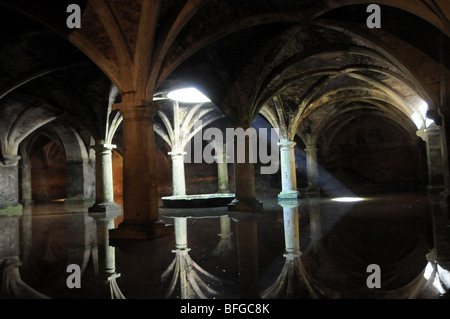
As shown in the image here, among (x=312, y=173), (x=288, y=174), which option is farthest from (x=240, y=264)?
(x=312, y=173)

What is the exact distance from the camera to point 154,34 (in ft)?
18.6

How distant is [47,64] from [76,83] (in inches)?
65.3

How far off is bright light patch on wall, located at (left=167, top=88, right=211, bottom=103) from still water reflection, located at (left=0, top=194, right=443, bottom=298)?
8.02 meters

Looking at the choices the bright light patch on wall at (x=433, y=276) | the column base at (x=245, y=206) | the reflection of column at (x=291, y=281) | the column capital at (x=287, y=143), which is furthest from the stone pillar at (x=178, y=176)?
the bright light patch on wall at (x=433, y=276)

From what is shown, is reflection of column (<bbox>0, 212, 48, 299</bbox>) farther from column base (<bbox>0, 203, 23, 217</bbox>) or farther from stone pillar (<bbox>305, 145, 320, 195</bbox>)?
stone pillar (<bbox>305, 145, 320, 195</bbox>)

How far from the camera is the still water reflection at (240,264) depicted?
248 cm

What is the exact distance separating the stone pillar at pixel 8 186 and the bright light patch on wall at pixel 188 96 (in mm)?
6985

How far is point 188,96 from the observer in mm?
13125

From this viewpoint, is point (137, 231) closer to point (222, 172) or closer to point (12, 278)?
point (12, 278)

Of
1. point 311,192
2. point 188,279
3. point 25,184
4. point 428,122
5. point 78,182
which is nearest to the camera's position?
point 188,279

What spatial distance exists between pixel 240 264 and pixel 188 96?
10539 millimetres

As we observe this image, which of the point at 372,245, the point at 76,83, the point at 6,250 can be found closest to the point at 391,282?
the point at 372,245

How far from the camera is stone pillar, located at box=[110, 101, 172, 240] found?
5516 mm

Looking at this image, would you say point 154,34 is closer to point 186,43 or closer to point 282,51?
point 186,43
